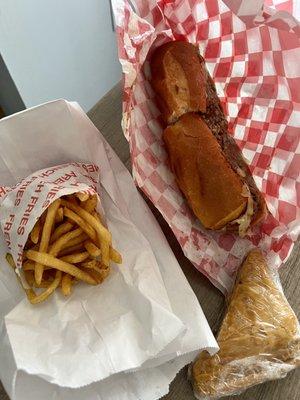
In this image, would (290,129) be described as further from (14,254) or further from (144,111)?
(14,254)

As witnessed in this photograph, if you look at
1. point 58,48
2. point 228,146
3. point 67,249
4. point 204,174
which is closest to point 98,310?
point 67,249

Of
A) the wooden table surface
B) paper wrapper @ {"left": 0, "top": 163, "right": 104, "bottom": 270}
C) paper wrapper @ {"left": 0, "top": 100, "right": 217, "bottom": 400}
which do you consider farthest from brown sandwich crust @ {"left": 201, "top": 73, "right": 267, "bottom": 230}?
paper wrapper @ {"left": 0, "top": 163, "right": 104, "bottom": 270}

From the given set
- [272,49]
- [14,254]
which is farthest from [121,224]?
[272,49]

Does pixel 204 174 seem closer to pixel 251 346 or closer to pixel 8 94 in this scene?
pixel 251 346

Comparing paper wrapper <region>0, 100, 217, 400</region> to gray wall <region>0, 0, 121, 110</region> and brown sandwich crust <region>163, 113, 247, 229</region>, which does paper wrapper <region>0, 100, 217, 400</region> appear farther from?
gray wall <region>0, 0, 121, 110</region>

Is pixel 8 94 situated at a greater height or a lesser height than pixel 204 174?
greater

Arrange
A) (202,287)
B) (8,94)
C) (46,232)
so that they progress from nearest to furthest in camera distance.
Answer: (46,232) → (202,287) → (8,94)
